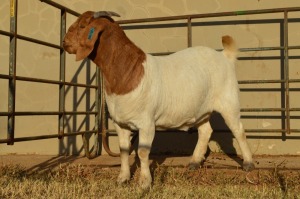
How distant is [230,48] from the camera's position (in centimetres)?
437

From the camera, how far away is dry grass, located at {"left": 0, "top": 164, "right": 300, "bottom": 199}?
2.95 m

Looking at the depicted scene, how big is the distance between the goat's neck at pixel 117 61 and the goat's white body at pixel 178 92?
70mm

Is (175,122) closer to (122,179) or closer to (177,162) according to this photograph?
(122,179)

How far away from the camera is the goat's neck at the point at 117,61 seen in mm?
3393

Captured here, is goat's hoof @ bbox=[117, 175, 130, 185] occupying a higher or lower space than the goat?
lower

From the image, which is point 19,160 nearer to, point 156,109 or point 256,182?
point 156,109

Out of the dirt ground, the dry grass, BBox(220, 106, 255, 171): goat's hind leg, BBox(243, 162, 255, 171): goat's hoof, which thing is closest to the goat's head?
the dry grass

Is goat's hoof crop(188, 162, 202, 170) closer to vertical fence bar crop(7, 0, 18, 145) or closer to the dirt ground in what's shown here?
the dirt ground

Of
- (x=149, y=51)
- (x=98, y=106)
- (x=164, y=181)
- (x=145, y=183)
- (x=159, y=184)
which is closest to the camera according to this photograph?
(x=145, y=183)

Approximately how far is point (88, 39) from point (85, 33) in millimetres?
74

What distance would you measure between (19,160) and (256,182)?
10.1ft

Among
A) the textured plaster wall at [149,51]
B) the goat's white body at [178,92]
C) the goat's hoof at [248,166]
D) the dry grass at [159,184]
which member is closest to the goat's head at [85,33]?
the goat's white body at [178,92]

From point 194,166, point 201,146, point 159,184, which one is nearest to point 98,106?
point 201,146

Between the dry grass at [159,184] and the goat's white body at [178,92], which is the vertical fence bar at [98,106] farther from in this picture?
the goat's white body at [178,92]
